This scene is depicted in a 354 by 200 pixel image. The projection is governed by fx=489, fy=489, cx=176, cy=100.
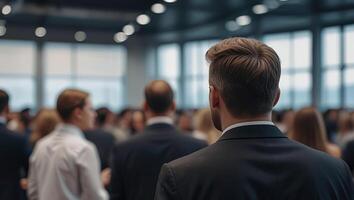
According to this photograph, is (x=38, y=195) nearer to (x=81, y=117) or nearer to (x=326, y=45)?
(x=81, y=117)

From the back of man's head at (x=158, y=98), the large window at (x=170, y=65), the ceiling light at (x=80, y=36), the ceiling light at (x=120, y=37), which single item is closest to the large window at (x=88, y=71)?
the ceiling light at (x=80, y=36)

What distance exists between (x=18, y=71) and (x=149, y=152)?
16117mm

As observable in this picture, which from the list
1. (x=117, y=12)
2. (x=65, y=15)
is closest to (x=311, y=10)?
(x=117, y=12)

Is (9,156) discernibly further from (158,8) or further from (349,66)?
(349,66)

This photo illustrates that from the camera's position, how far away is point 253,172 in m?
1.31

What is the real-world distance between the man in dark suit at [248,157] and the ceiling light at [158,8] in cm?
1126

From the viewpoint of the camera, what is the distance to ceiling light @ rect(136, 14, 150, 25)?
561 inches

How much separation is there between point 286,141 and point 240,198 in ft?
0.74

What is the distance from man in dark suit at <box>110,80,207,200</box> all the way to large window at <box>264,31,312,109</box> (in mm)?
12158

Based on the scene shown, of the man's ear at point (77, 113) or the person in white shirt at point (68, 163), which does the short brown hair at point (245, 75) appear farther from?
the man's ear at point (77, 113)

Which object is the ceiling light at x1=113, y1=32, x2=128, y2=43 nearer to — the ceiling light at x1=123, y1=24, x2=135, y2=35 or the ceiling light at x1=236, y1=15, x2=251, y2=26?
the ceiling light at x1=123, y1=24, x2=135, y2=35

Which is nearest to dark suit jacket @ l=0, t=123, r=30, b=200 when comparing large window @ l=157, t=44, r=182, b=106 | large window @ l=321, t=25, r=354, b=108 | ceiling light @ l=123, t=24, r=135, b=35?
large window @ l=321, t=25, r=354, b=108

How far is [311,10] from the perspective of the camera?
514 inches

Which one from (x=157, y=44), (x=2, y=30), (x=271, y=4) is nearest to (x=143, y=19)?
(x=271, y=4)
